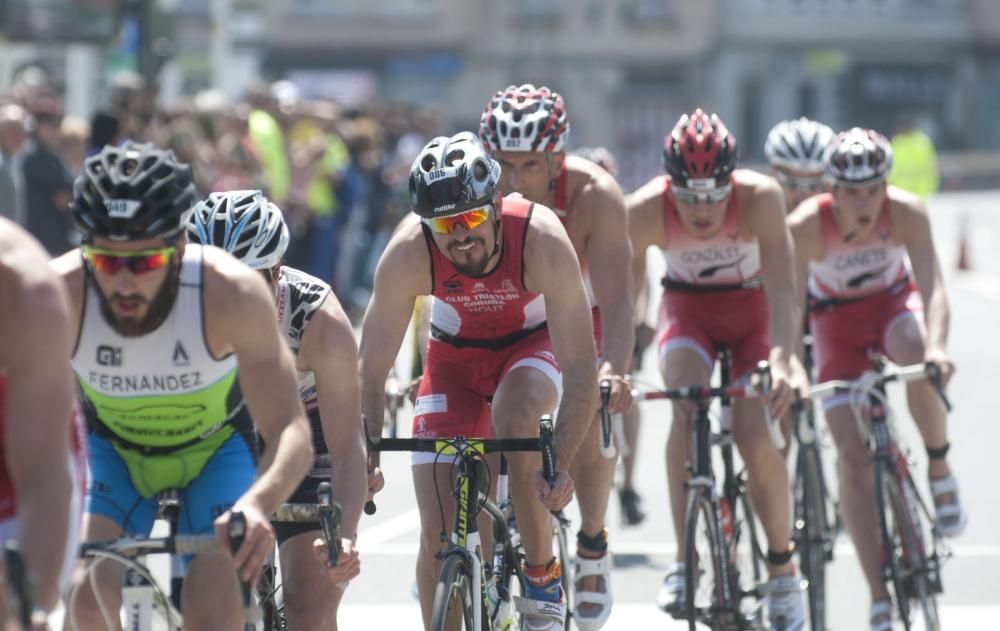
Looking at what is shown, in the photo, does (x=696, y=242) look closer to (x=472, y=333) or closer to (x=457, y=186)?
(x=472, y=333)

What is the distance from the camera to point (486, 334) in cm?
668

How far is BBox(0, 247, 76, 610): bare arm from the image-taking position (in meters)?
3.92

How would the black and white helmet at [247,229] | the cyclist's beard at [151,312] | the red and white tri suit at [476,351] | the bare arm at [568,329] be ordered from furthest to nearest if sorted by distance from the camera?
the red and white tri suit at [476,351], the bare arm at [568,329], the black and white helmet at [247,229], the cyclist's beard at [151,312]

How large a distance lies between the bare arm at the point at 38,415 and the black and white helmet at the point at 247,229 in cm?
177

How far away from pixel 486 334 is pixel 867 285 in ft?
8.95

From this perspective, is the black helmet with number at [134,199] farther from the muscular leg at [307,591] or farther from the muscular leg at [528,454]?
the muscular leg at [528,454]

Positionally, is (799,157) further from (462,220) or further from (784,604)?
(462,220)

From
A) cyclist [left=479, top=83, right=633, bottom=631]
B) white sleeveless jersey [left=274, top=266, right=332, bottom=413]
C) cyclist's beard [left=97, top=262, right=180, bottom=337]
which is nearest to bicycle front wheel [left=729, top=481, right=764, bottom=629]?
cyclist [left=479, top=83, right=633, bottom=631]

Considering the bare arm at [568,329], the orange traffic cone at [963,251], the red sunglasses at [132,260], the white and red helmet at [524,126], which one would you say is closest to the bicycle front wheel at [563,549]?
the bare arm at [568,329]

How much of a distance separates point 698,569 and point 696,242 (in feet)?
5.39

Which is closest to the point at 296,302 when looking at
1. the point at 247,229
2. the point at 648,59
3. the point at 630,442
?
the point at 247,229

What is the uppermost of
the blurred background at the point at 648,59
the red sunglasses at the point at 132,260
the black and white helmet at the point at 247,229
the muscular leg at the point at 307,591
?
the red sunglasses at the point at 132,260

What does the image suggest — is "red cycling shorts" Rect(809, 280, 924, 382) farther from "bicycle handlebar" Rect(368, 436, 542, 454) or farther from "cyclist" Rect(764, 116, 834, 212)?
"bicycle handlebar" Rect(368, 436, 542, 454)

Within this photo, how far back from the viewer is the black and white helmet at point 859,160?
830cm
